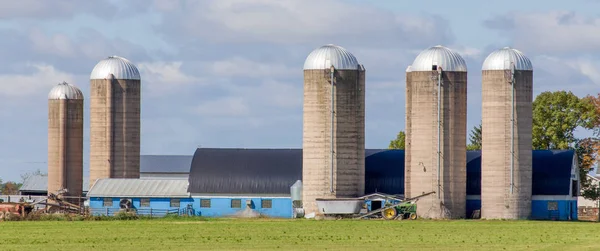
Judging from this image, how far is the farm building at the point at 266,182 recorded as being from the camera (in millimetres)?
97312

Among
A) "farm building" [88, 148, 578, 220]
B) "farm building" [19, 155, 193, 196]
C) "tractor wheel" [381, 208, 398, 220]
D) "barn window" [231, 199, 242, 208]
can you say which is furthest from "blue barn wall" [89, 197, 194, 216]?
"farm building" [19, 155, 193, 196]

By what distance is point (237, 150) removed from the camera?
106m

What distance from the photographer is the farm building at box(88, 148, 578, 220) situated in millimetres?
97312

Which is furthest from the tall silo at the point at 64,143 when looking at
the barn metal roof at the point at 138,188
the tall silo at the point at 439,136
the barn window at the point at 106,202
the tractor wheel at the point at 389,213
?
the tall silo at the point at 439,136

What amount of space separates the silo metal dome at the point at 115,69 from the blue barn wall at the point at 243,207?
1290 cm

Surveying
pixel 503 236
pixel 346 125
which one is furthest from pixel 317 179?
pixel 503 236

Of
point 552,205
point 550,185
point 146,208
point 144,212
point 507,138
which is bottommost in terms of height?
point 144,212

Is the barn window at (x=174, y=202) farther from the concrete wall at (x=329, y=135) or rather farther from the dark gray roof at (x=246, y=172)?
the concrete wall at (x=329, y=135)

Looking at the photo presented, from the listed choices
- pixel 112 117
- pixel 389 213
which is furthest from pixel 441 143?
pixel 112 117

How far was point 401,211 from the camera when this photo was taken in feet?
309

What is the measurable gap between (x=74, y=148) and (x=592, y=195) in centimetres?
4069

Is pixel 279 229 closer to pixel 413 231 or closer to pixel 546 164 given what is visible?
pixel 413 231

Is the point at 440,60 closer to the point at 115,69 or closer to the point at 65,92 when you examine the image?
the point at 115,69

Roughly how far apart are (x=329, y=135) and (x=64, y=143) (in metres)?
26.5
